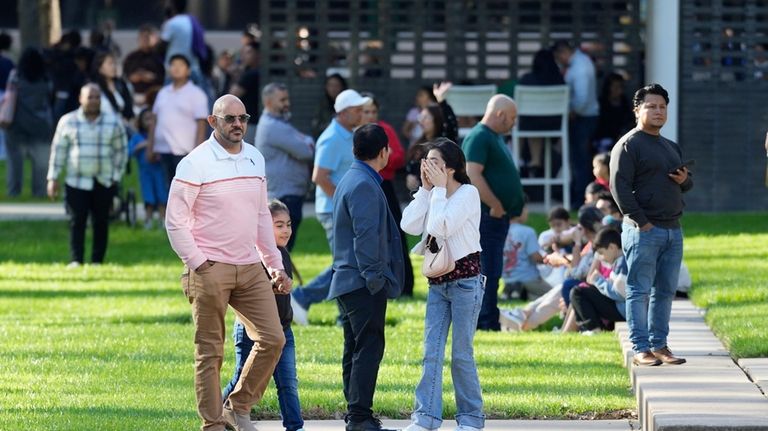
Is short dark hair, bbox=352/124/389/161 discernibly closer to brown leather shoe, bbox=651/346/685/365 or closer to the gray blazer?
the gray blazer

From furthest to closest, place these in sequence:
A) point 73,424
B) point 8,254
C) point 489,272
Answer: point 8,254
point 489,272
point 73,424

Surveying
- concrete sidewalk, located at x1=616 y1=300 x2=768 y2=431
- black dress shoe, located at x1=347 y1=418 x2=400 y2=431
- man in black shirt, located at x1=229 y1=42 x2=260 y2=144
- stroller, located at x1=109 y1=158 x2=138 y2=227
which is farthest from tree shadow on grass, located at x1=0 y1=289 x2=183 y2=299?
black dress shoe, located at x1=347 y1=418 x2=400 y2=431

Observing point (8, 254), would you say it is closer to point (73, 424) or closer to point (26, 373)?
point (26, 373)

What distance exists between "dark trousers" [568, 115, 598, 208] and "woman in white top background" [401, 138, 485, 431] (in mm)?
11505

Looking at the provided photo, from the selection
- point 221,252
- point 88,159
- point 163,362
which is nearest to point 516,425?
point 221,252

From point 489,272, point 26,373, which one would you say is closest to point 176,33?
point 489,272

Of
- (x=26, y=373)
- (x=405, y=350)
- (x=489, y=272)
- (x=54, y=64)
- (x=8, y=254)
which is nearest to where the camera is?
(x=26, y=373)

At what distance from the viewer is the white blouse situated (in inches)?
357

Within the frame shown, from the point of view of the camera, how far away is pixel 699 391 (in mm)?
9336

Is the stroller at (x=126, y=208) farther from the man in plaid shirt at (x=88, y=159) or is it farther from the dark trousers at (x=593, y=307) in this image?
the dark trousers at (x=593, y=307)

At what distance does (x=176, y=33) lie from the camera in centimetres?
2325

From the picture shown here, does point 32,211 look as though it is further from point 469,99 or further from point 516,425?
point 516,425

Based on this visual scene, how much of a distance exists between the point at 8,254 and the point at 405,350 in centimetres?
818

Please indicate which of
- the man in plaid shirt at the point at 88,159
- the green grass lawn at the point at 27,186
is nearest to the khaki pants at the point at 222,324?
the man in plaid shirt at the point at 88,159
